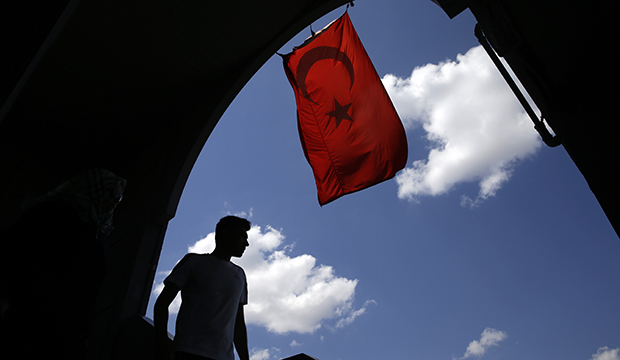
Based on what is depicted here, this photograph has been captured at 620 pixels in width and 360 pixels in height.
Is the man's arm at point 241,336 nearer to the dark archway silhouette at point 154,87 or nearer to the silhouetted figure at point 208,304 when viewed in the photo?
the silhouetted figure at point 208,304

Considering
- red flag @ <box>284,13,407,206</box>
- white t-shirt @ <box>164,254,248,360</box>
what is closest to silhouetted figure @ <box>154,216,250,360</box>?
white t-shirt @ <box>164,254,248,360</box>

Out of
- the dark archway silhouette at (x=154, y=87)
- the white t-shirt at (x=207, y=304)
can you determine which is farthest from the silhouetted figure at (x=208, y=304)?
the dark archway silhouette at (x=154, y=87)

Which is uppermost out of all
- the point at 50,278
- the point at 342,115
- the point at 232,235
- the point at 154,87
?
the point at 154,87

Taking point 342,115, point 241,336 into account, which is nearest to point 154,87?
point 342,115

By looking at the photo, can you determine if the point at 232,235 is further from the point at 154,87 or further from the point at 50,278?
the point at 154,87

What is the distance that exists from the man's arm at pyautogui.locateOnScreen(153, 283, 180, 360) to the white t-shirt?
0.12ft

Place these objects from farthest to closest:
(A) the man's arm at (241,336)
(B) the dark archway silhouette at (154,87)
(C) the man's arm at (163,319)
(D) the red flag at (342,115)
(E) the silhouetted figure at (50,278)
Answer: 1. (D) the red flag at (342,115)
2. (A) the man's arm at (241,336)
3. (B) the dark archway silhouette at (154,87)
4. (C) the man's arm at (163,319)
5. (E) the silhouetted figure at (50,278)

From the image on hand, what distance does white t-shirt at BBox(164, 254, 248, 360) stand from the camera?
1.79 metres

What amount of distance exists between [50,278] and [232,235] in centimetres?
100

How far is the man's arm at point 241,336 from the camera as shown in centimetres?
217

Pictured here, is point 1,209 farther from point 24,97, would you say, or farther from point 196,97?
point 196,97

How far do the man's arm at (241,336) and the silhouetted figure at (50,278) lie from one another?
34.1 inches

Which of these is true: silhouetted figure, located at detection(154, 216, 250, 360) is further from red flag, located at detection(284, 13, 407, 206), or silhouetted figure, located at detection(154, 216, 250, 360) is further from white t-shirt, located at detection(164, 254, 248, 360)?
red flag, located at detection(284, 13, 407, 206)

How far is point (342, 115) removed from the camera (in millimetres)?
3998
